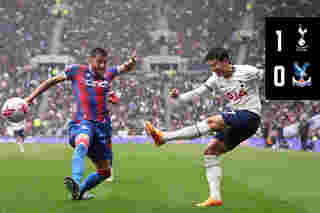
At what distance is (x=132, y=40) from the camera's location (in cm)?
4106

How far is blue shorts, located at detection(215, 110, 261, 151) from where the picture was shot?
261 inches

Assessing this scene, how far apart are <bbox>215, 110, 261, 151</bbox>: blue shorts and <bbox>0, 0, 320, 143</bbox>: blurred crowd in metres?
28.6

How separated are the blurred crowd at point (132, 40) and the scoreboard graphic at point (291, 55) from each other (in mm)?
12119

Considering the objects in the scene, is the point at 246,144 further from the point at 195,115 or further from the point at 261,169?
the point at 261,169

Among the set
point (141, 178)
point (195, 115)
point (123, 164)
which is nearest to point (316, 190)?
point (141, 178)

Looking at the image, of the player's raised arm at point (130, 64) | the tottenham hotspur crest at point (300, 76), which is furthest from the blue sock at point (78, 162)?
the tottenham hotspur crest at point (300, 76)

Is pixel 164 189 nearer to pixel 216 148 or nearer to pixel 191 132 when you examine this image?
pixel 216 148

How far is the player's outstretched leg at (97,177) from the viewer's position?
7.27 meters

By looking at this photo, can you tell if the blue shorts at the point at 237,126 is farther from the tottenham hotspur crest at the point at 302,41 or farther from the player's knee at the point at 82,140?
the tottenham hotspur crest at the point at 302,41

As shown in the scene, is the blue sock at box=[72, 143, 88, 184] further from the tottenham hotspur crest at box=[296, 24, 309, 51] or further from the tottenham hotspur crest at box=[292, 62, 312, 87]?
the tottenham hotspur crest at box=[296, 24, 309, 51]

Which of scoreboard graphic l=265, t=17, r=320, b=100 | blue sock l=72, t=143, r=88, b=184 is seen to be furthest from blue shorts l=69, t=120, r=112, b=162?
scoreboard graphic l=265, t=17, r=320, b=100

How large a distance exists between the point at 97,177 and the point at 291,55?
15.6 metres

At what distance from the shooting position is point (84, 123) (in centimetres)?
753

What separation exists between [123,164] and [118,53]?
25.4m
